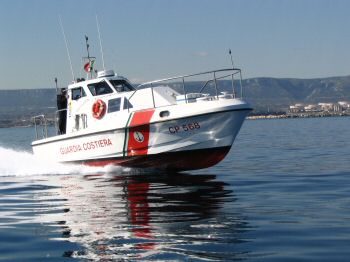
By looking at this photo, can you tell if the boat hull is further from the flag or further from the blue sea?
the flag

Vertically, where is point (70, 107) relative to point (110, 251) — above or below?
above

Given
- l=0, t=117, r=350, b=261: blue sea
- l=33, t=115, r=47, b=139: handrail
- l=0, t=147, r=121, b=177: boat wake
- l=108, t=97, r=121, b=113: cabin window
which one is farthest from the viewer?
l=33, t=115, r=47, b=139: handrail

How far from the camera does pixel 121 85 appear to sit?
17.9 metres

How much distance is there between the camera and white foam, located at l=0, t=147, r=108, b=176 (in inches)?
712

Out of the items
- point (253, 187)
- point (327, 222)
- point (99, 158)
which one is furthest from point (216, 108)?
point (327, 222)

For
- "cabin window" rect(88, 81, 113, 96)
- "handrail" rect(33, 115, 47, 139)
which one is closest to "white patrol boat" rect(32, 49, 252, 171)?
"cabin window" rect(88, 81, 113, 96)

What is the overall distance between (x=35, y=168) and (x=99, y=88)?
3.70 meters

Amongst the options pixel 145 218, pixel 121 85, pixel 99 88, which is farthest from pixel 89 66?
pixel 145 218

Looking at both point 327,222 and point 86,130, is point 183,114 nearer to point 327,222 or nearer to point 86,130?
point 86,130

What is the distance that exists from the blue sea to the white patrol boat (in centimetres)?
59

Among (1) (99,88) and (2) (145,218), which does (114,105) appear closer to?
(1) (99,88)

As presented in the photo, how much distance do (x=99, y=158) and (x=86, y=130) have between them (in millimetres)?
922

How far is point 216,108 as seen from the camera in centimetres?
1505

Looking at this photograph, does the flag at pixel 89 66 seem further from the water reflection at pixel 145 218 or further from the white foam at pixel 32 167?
the water reflection at pixel 145 218
